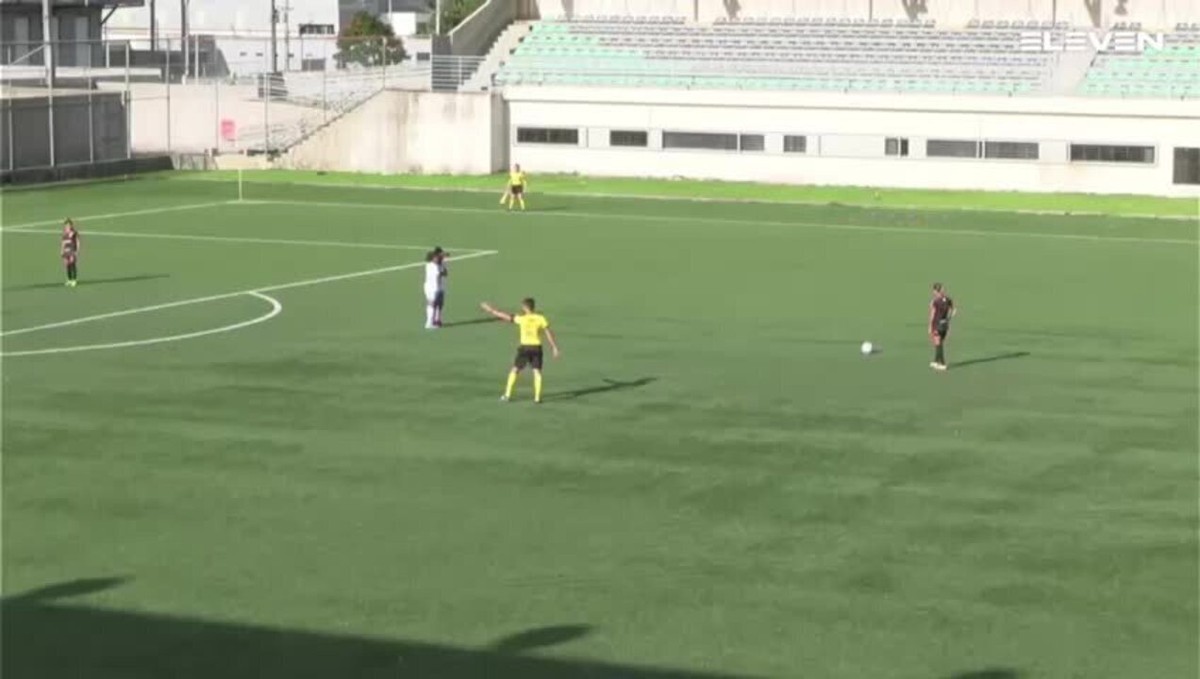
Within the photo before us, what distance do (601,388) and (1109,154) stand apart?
40741 millimetres

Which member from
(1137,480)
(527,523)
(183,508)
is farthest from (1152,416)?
(183,508)

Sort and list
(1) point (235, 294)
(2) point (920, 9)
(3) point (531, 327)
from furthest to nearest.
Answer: (2) point (920, 9) → (1) point (235, 294) → (3) point (531, 327)

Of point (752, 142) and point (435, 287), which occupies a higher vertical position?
point (752, 142)

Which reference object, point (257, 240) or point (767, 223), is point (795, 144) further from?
point (257, 240)

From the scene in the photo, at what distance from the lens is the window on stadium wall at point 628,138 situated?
75438 millimetres

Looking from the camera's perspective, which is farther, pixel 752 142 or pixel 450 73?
pixel 450 73

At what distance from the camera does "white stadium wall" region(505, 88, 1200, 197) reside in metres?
68.1

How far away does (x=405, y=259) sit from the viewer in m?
49.9

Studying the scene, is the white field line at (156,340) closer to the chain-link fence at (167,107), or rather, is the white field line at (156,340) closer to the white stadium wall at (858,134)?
the chain-link fence at (167,107)

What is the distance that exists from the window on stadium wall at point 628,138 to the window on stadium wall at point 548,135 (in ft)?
4.64

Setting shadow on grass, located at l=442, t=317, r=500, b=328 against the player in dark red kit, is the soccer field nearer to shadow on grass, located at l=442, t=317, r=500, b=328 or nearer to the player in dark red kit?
shadow on grass, located at l=442, t=317, r=500, b=328

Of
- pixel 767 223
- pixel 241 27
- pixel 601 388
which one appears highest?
pixel 241 27

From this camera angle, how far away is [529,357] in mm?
30188

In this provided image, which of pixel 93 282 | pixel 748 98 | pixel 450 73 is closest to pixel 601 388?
pixel 93 282
